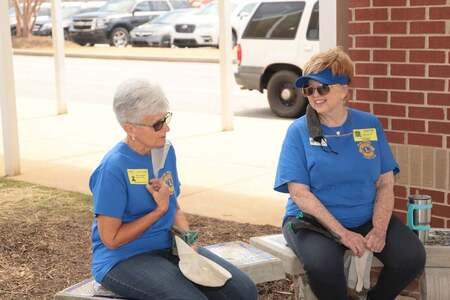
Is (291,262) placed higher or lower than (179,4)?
lower

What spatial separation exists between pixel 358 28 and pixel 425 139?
2.70 feet

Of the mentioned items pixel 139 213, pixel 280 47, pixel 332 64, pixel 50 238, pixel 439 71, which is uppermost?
pixel 332 64

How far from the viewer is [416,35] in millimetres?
4965

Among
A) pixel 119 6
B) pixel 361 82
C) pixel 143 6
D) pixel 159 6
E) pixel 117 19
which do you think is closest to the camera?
pixel 361 82

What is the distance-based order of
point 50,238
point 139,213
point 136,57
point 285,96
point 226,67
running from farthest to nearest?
point 136,57 → point 285,96 → point 226,67 → point 50,238 → point 139,213

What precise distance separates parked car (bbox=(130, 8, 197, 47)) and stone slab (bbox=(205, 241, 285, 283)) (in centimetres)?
2379

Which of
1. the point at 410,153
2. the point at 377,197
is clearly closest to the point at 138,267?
the point at 377,197

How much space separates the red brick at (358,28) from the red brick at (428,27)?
1.05 feet

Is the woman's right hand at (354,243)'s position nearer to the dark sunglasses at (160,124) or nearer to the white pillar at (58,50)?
the dark sunglasses at (160,124)

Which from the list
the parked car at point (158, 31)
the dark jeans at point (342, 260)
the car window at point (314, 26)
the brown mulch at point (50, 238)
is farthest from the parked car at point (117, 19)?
the dark jeans at point (342, 260)

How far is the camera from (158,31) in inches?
1144

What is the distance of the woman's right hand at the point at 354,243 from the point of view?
12.8ft

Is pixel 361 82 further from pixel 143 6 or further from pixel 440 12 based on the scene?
pixel 143 6

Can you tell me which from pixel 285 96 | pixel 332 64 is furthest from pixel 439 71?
pixel 285 96
